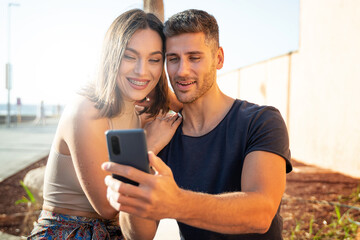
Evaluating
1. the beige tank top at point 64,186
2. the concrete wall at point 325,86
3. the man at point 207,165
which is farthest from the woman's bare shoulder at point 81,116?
the concrete wall at point 325,86

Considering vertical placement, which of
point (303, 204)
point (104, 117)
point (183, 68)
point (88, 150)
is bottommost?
point (303, 204)

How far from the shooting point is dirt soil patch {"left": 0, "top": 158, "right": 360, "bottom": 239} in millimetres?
4266

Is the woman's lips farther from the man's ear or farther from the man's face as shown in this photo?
the man's ear

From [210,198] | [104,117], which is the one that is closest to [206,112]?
[104,117]

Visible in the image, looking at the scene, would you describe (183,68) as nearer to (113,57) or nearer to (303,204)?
(113,57)

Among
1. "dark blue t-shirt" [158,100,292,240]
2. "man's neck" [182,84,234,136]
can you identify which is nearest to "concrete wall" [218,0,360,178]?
"man's neck" [182,84,234,136]

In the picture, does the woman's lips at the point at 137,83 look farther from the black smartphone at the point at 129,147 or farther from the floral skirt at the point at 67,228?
the black smartphone at the point at 129,147

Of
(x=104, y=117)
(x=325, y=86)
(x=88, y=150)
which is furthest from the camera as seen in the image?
(x=325, y=86)

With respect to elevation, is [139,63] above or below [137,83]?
above

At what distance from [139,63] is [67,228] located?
48.4 inches

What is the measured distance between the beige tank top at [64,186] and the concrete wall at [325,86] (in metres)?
6.21

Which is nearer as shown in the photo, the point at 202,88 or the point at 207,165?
the point at 207,165

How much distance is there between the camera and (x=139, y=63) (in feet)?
7.43

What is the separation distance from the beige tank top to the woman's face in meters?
0.65
